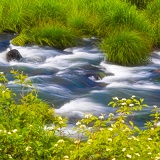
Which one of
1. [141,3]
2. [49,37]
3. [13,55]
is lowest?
[13,55]

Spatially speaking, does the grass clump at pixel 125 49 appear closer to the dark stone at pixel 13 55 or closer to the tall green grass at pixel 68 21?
the tall green grass at pixel 68 21

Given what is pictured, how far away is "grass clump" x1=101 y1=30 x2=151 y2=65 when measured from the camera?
1115cm

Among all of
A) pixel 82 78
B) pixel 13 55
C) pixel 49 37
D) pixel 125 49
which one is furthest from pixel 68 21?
pixel 82 78

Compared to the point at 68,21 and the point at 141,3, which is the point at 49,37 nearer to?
the point at 68,21

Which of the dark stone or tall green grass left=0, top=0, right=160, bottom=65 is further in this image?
tall green grass left=0, top=0, right=160, bottom=65

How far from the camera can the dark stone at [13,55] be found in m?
11.2

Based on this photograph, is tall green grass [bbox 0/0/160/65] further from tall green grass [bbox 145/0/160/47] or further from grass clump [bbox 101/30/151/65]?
grass clump [bbox 101/30/151/65]

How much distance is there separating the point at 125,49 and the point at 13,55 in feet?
8.88

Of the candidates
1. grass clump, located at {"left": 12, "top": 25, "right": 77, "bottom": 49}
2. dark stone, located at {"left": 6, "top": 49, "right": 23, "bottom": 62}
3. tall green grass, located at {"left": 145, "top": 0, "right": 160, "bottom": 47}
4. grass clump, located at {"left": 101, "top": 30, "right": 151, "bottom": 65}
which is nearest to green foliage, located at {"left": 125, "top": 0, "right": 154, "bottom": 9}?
tall green grass, located at {"left": 145, "top": 0, "right": 160, "bottom": 47}

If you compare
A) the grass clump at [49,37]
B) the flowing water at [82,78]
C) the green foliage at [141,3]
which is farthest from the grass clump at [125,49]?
the green foliage at [141,3]

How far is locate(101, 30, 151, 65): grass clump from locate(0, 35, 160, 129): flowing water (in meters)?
0.21

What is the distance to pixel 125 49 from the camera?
1112 cm

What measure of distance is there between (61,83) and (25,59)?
209 centimetres

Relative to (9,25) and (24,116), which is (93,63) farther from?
(24,116)
